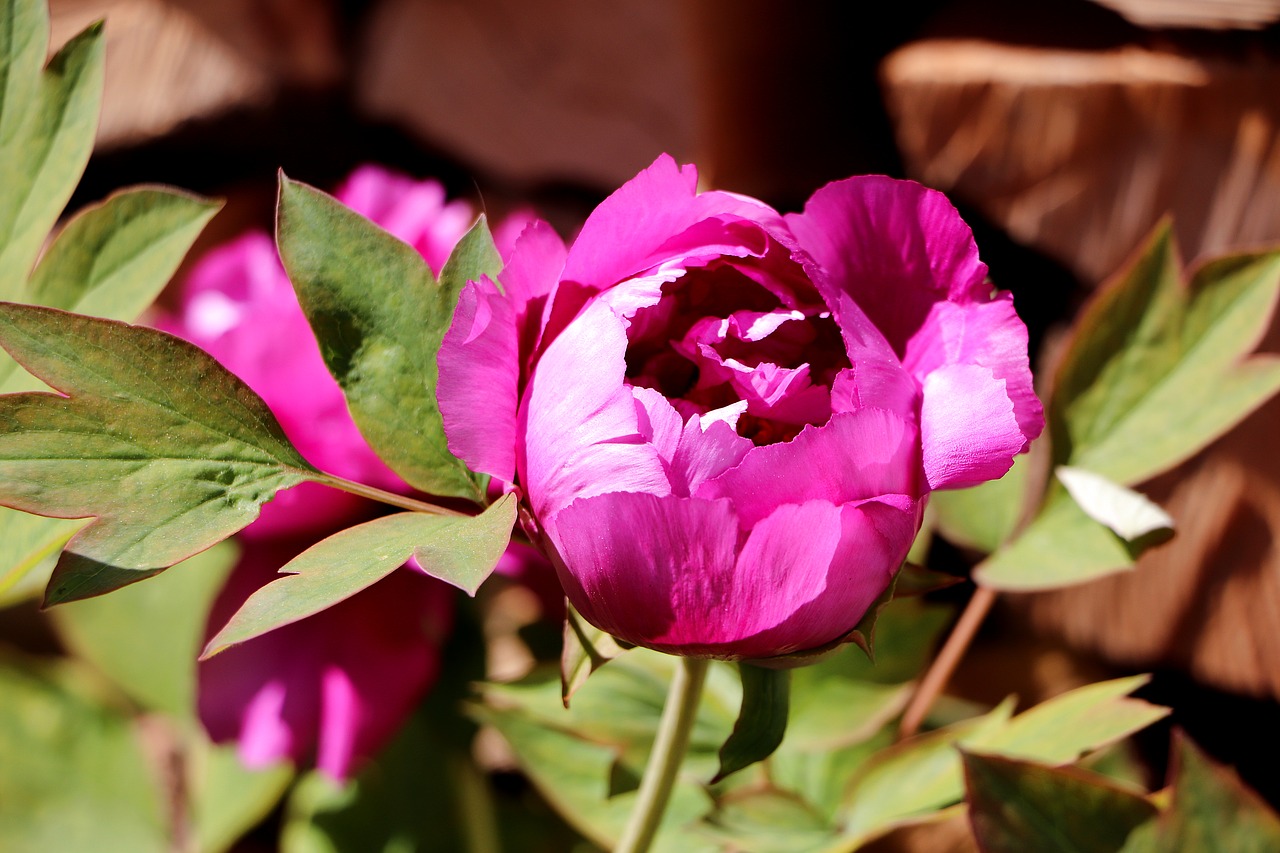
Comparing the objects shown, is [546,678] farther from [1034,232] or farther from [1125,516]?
[1034,232]

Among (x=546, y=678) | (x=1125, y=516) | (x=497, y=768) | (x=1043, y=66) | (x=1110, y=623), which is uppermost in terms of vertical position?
(x=1043, y=66)

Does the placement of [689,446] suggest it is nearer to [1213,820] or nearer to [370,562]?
[370,562]

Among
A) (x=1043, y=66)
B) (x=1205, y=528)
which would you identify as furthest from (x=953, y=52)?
(x=1205, y=528)

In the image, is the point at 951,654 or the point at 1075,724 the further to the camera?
the point at 951,654

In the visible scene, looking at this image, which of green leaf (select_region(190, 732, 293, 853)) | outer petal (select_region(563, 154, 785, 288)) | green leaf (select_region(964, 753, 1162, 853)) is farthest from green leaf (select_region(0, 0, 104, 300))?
green leaf (select_region(190, 732, 293, 853))

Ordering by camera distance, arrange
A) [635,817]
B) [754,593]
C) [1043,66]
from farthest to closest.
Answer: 1. [1043,66]
2. [635,817]
3. [754,593]

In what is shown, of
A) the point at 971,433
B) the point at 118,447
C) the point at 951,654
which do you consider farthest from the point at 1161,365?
the point at 118,447
